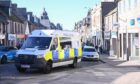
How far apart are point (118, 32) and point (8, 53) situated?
1716cm

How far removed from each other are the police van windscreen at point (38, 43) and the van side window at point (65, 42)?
1704mm

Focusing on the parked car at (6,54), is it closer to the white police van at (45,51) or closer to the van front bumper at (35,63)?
the white police van at (45,51)

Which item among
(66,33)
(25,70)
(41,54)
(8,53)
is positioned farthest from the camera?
(8,53)

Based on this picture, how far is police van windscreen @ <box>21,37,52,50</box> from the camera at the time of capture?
26656 mm

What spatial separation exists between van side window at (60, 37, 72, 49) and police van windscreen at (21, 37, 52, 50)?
5.59ft

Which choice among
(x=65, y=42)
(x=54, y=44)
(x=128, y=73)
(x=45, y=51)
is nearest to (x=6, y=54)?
(x=65, y=42)

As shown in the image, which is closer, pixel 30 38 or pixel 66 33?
pixel 30 38

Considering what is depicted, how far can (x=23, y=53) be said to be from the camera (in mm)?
26062

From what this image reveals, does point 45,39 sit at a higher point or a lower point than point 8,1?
lower

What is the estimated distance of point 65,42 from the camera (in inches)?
1164

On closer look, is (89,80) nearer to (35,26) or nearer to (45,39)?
(45,39)

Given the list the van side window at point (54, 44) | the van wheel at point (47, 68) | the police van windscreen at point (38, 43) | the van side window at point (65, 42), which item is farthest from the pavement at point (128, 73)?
the police van windscreen at point (38, 43)

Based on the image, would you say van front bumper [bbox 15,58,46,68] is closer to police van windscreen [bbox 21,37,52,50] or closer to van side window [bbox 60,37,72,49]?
police van windscreen [bbox 21,37,52,50]

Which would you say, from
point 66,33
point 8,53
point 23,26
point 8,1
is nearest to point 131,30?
point 8,53
